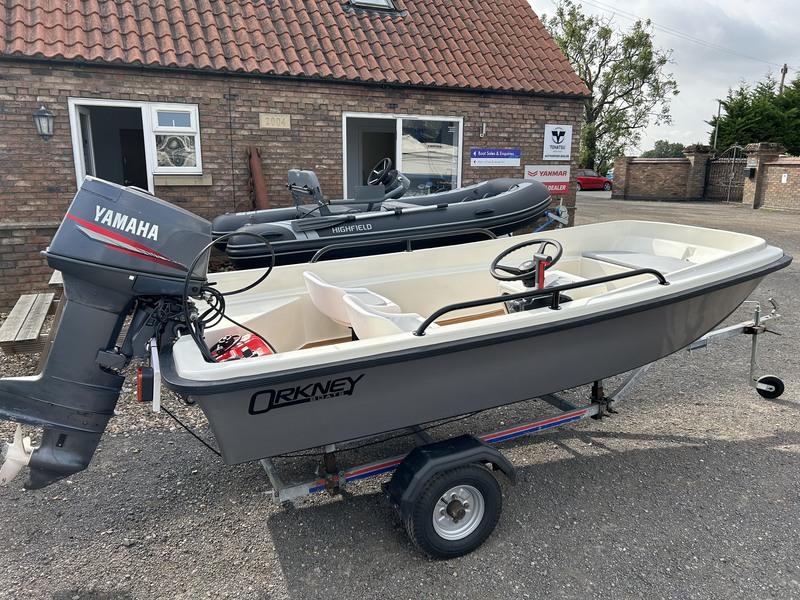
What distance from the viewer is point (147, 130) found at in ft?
22.5

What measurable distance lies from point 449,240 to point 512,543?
14.1 feet

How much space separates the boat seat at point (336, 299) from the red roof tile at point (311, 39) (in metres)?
4.93

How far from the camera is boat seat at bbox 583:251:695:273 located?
4020 mm

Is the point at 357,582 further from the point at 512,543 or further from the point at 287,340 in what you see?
the point at 287,340

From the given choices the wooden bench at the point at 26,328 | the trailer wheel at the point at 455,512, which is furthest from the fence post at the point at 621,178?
the trailer wheel at the point at 455,512

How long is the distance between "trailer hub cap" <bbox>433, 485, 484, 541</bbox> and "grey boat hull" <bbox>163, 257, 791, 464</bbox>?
35cm

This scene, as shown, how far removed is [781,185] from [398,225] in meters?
17.7

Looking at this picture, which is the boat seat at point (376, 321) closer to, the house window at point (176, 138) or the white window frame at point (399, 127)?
the house window at point (176, 138)

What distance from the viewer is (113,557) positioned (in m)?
2.56

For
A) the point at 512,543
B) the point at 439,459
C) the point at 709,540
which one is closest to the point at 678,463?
the point at 709,540

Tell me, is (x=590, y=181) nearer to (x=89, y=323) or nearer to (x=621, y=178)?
(x=621, y=178)

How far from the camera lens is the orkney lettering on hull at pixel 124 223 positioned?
2.30 meters

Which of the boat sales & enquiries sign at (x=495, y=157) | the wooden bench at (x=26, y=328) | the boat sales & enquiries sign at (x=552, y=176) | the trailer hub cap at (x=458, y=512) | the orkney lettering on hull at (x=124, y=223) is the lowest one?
the trailer hub cap at (x=458, y=512)

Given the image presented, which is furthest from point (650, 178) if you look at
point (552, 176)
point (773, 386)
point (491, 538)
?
point (491, 538)
